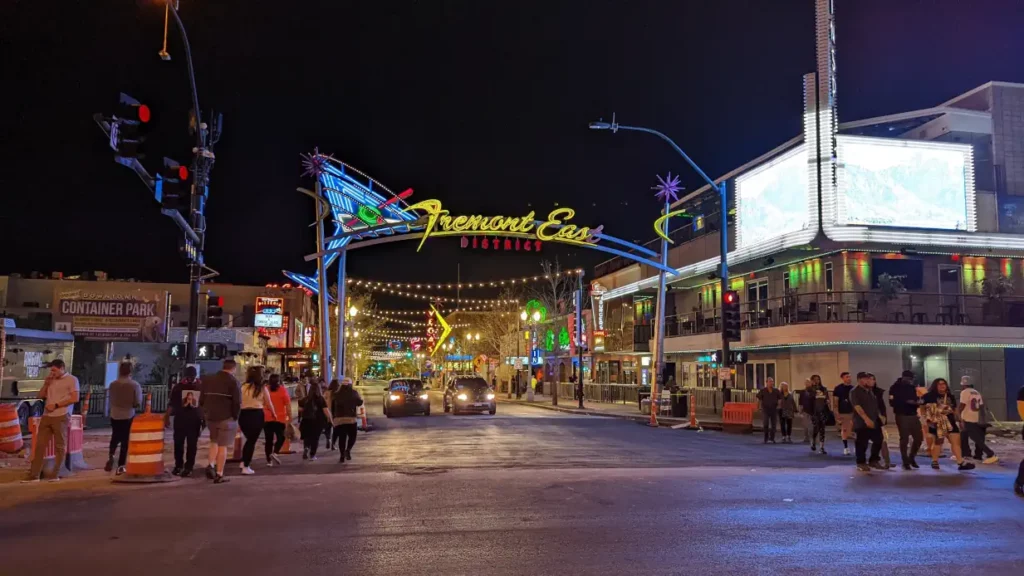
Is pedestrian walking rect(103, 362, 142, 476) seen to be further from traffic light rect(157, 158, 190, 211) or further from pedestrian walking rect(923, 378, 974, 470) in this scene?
pedestrian walking rect(923, 378, 974, 470)

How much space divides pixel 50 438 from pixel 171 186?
4.52 metres

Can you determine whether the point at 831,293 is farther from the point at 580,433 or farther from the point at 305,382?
the point at 305,382

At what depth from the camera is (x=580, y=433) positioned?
22.3 m

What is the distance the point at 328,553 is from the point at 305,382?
573 inches

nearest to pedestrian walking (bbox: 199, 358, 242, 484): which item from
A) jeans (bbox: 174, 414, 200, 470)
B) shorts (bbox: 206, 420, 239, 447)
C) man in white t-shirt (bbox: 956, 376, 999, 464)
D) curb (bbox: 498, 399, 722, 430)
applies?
shorts (bbox: 206, 420, 239, 447)

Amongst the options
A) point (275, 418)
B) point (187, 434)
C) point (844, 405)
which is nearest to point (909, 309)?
point (844, 405)

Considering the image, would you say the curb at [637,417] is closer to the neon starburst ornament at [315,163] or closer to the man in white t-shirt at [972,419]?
the man in white t-shirt at [972,419]

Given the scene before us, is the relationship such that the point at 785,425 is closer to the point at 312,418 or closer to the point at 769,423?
the point at 769,423

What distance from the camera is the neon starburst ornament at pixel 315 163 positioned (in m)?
29.0

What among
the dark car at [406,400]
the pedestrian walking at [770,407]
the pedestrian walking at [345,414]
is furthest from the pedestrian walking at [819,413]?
the dark car at [406,400]

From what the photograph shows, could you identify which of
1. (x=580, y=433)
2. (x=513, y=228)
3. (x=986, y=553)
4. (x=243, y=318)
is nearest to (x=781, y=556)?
(x=986, y=553)

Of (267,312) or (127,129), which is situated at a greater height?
(127,129)

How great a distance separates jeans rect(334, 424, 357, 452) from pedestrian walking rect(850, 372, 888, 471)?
9.03 metres

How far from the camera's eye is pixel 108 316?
2547 centimetres
